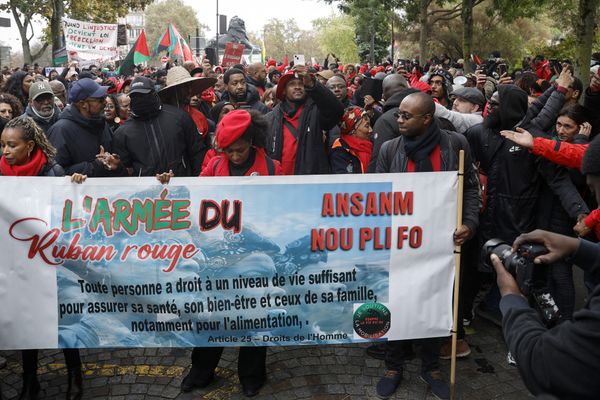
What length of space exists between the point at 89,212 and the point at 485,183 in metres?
3.10

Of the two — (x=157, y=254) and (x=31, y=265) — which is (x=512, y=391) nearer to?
(x=157, y=254)

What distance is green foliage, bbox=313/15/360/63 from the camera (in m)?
64.4

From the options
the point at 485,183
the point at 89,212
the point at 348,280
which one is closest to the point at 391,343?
the point at 348,280

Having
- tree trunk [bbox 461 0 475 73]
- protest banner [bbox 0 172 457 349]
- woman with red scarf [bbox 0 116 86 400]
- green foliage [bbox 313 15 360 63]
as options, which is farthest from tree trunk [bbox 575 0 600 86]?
green foliage [bbox 313 15 360 63]

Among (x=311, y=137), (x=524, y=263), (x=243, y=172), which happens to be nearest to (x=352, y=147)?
(x=311, y=137)

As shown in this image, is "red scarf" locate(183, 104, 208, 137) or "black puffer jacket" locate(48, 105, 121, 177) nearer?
"black puffer jacket" locate(48, 105, 121, 177)

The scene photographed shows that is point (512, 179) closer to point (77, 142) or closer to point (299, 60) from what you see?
point (299, 60)

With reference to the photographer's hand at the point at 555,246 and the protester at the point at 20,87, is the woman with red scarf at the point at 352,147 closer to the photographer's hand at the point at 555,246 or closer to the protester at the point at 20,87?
the photographer's hand at the point at 555,246

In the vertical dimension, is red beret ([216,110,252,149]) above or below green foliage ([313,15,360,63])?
below

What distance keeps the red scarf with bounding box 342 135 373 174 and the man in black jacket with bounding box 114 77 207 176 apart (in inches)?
57.0

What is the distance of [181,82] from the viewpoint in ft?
18.4

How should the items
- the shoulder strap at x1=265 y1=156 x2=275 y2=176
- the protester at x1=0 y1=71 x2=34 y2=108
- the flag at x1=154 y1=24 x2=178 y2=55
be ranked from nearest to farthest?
the shoulder strap at x1=265 y1=156 x2=275 y2=176
the protester at x1=0 y1=71 x2=34 y2=108
the flag at x1=154 y1=24 x2=178 y2=55

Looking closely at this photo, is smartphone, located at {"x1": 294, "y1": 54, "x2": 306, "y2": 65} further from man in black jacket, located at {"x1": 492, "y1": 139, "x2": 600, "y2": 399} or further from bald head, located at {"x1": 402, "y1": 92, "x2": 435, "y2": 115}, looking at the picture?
man in black jacket, located at {"x1": 492, "y1": 139, "x2": 600, "y2": 399}

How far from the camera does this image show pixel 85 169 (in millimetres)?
4629
